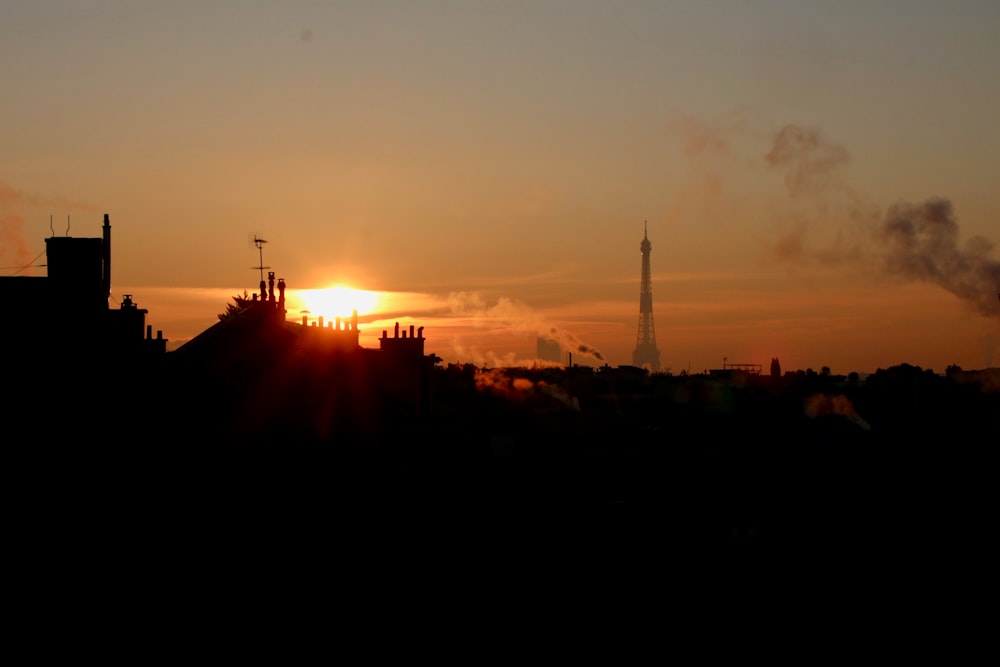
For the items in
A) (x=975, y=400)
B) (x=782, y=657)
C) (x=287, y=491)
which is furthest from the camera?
(x=975, y=400)

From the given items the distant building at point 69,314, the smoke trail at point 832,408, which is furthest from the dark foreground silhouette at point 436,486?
the smoke trail at point 832,408

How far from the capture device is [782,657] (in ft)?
128

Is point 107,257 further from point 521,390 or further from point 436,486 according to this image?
point 521,390

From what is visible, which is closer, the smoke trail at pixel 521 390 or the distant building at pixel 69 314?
the distant building at pixel 69 314

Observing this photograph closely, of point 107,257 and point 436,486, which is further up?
point 107,257

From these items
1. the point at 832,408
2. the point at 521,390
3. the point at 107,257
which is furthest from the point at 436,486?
the point at 521,390

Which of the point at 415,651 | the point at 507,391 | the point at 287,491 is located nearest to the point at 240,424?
the point at 287,491

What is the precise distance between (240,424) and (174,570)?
7838 millimetres

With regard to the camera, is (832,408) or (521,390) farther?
(521,390)

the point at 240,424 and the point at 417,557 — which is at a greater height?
the point at 240,424

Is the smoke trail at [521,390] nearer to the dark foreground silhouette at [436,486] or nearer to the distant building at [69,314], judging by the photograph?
the dark foreground silhouette at [436,486]

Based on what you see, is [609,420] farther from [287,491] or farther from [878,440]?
[287,491]

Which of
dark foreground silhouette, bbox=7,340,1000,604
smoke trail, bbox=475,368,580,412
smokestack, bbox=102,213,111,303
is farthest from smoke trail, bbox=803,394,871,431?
smokestack, bbox=102,213,111,303

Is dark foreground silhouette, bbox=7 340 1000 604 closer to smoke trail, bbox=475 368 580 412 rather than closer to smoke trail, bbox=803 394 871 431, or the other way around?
smoke trail, bbox=803 394 871 431
